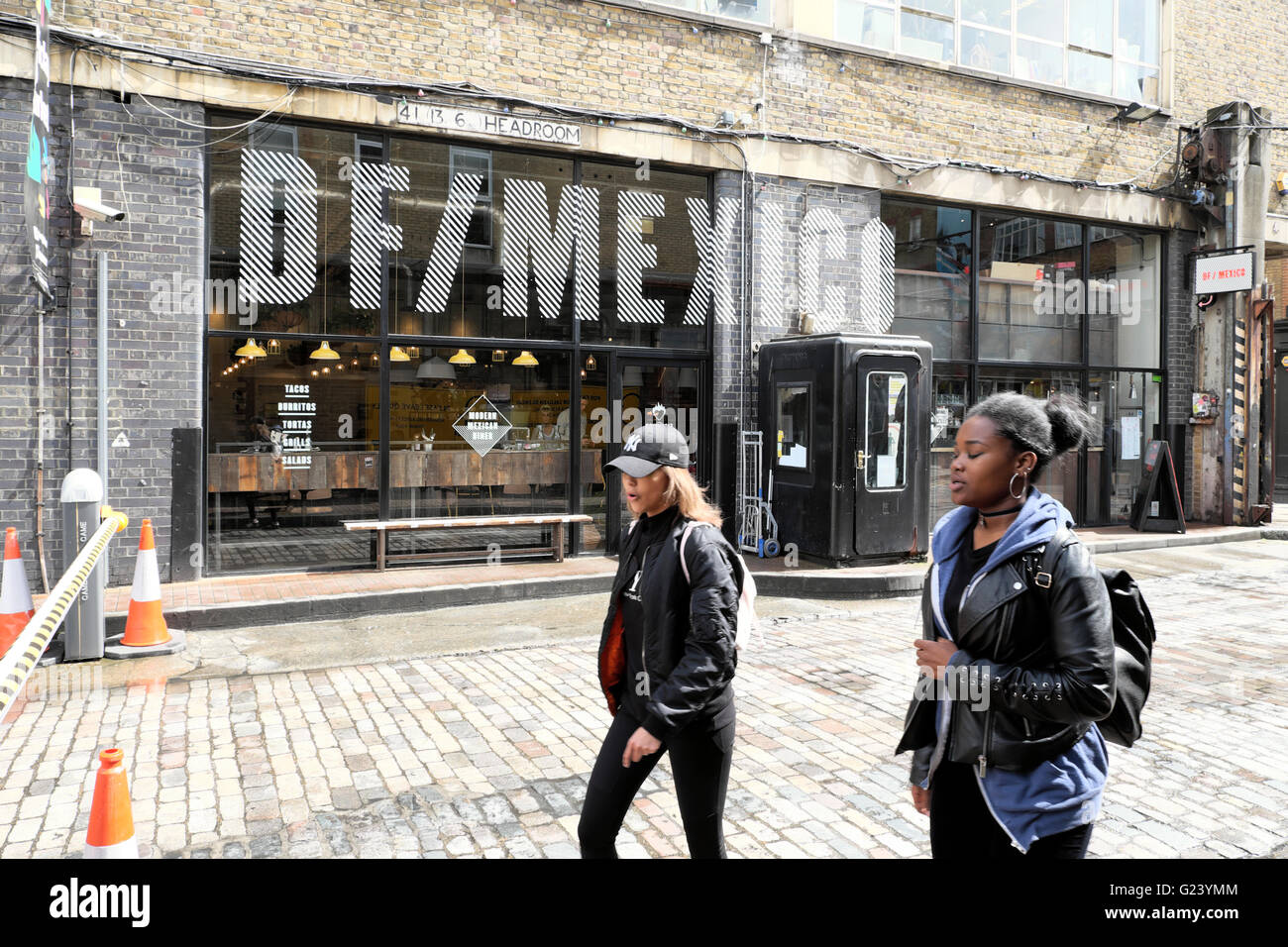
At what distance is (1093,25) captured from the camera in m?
13.9

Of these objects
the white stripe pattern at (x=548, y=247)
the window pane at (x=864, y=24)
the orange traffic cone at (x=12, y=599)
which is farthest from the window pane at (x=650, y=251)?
the orange traffic cone at (x=12, y=599)

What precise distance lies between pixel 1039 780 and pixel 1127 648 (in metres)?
0.42

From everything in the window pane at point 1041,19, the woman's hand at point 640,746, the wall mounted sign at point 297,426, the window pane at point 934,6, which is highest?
the window pane at point 1041,19

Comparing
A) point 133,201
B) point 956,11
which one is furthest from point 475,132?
point 956,11

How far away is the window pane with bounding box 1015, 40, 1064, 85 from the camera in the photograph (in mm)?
13336

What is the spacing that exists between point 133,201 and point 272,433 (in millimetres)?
2531

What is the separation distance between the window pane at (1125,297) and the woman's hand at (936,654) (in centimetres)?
1378

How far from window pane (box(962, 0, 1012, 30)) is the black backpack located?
42.1 ft

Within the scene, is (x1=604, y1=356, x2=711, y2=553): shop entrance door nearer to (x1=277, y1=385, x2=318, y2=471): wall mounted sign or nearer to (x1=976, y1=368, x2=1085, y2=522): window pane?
(x1=277, y1=385, x2=318, y2=471): wall mounted sign

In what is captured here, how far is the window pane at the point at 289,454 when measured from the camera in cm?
933

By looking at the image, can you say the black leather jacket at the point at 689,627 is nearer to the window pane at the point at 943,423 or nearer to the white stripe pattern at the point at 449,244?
the white stripe pattern at the point at 449,244

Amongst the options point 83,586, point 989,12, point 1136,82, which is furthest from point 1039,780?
point 1136,82

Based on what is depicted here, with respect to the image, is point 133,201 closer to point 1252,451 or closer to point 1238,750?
point 1238,750

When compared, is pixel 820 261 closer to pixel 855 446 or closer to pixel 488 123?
pixel 855 446
